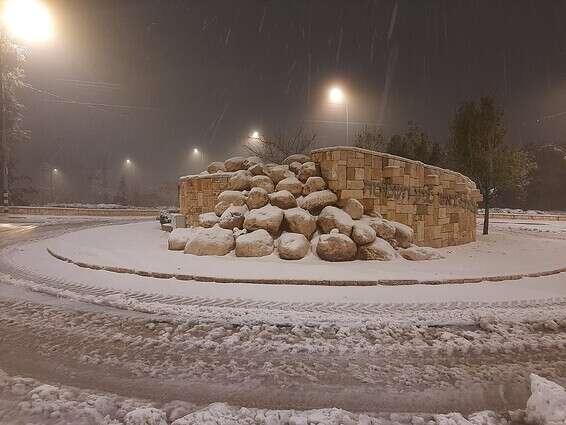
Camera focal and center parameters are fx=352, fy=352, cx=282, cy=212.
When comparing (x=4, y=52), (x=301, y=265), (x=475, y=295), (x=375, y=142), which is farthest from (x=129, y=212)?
(x=475, y=295)

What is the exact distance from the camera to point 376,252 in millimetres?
8562

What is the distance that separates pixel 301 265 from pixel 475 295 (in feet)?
11.2

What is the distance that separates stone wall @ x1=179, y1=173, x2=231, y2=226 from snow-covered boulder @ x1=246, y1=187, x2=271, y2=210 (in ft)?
6.78

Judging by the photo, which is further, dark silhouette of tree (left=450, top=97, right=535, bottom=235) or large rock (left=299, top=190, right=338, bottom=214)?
dark silhouette of tree (left=450, top=97, right=535, bottom=235)

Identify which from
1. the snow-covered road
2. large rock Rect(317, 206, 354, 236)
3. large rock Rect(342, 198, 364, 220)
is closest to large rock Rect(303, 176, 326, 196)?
large rock Rect(317, 206, 354, 236)

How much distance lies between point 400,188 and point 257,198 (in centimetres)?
427

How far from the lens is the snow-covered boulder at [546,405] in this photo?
88.6 inches

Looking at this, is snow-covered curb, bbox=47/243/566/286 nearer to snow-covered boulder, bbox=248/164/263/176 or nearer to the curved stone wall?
the curved stone wall

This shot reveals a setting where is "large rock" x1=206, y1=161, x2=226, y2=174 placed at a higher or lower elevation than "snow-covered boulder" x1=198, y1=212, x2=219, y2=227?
higher

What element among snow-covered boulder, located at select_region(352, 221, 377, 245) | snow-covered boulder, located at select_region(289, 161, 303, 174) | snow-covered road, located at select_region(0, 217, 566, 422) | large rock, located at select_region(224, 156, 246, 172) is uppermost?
large rock, located at select_region(224, 156, 246, 172)

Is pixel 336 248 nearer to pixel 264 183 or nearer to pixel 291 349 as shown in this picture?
pixel 264 183

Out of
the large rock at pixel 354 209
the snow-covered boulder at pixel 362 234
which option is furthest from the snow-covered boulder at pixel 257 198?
the snow-covered boulder at pixel 362 234

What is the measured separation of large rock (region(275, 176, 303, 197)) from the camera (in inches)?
404

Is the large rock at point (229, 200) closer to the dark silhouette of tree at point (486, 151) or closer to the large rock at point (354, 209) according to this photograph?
the large rock at point (354, 209)
